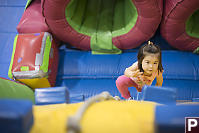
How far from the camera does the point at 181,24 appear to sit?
1.35 metres

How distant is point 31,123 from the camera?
37 centimetres

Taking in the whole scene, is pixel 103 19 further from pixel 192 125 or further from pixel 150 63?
pixel 192 125

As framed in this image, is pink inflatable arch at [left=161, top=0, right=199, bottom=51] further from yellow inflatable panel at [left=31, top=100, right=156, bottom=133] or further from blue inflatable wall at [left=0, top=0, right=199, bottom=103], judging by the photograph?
yellow inflatable panel at [left=31, top=100, right=156, bottom=133]

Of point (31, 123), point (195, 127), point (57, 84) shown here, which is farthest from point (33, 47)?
point (195, 127)

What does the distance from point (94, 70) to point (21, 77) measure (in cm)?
53

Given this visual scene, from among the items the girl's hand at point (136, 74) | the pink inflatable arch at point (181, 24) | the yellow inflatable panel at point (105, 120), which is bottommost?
the yellow inflatable panel at point (105, 120)

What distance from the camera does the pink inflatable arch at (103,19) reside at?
50.6 inches

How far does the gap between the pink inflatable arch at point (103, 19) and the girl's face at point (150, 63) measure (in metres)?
0.46

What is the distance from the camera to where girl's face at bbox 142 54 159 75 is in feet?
3.11

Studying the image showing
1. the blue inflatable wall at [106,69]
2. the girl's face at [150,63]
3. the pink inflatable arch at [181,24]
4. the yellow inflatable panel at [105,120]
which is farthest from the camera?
the blue inflatable wall at [106,69]

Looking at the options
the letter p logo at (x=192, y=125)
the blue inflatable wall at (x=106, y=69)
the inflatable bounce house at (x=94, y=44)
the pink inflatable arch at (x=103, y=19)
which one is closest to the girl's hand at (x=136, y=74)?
the inflatable bounce house at (x=94, y=44)

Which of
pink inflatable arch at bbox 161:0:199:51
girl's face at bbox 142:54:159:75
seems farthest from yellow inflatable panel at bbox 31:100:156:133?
pink inflatable arch at bbox 161:0:199:51

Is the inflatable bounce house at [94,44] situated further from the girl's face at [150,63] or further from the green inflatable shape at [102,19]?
the girl's face at [150,63]

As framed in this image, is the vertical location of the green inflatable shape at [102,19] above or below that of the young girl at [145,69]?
above
